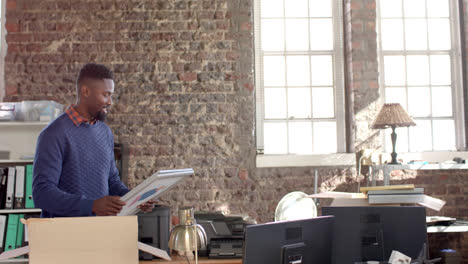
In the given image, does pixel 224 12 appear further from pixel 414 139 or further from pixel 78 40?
pixel 414 139

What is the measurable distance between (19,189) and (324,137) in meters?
3.00

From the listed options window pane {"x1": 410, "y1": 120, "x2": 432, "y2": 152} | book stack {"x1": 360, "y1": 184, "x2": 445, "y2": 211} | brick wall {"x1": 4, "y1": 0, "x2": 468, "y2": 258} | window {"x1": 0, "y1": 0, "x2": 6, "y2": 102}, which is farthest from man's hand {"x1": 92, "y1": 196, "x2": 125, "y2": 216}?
window pane {"x1": 410, "y1": 120, "x2": 432, "y2": 152}

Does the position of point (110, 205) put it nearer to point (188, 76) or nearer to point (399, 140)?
point (188, 76)

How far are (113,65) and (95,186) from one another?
7.89 feet

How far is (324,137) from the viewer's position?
511 centimetres

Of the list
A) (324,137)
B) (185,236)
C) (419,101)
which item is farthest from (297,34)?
(185,236)

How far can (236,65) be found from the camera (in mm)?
4840

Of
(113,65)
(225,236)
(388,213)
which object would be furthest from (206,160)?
(388,213)

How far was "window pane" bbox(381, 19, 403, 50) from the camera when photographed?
520cm

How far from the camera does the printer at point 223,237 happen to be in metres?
2.52

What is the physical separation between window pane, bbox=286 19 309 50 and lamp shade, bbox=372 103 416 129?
116 centimetres

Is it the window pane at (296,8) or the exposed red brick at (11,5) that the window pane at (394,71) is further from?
the exposed red brick at (11,5)

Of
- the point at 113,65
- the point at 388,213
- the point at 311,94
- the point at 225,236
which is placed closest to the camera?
the point at 388,213

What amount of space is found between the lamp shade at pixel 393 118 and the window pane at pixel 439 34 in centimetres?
123
